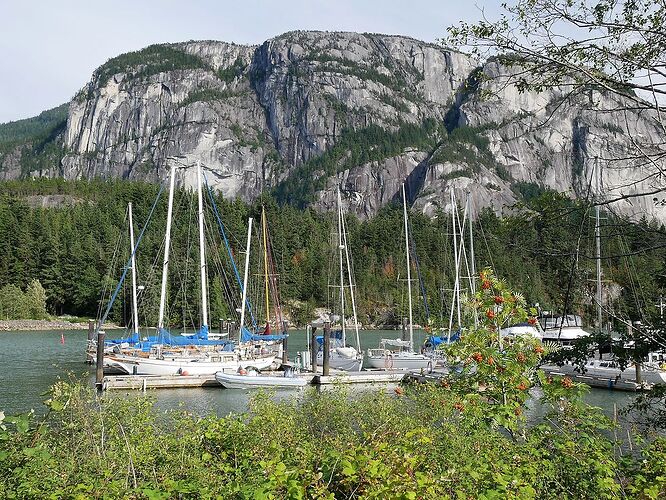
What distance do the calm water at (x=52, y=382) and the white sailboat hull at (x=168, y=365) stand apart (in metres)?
1.77

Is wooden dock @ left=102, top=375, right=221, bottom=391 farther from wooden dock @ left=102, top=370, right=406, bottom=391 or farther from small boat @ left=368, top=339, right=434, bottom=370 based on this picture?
small boat @ left=368, top=339, right=434, bottom=370

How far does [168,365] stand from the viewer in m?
31.5

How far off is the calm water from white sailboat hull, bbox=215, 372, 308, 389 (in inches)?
17.1

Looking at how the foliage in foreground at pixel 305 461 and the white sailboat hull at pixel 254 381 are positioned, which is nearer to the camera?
the foliage in foreground at pixel 305 461

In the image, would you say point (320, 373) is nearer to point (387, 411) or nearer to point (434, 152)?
point (387, 411)

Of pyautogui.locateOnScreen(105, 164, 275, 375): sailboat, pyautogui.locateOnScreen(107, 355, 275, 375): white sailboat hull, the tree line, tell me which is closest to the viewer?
pyautogui.locateOnScreen(107, 355, 275, 375): white sailboat hull

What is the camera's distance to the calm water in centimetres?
2387

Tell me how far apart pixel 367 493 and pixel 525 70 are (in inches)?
168

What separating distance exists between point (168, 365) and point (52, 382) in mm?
5336

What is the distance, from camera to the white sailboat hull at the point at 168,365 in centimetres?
3136

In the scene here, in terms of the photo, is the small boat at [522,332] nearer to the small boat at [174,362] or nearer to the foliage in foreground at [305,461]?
the foliage in foreground at [305,461]

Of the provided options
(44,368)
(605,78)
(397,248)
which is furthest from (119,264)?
(605,78)

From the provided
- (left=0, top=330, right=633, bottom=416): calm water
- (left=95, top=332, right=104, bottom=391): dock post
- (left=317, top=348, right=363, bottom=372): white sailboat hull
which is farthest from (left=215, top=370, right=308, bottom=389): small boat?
(left=317, top=348, right=363, bottom=372): white sailboat hull

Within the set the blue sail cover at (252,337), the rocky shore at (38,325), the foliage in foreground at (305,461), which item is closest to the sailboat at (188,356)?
Answer: the blue sail cover at (252,337)
